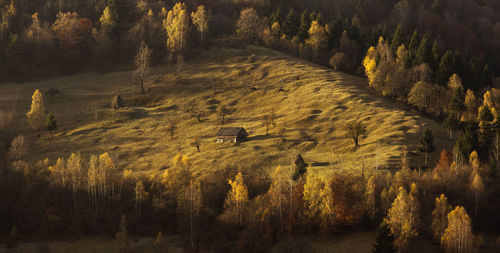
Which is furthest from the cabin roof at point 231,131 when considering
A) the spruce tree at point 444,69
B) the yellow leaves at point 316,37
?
the yellow leaves at point 316,37

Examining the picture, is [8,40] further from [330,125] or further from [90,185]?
[330,125]

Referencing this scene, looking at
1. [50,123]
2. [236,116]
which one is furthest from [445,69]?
[50,123]

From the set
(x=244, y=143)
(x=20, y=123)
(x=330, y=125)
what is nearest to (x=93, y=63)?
(x=20, y=123)

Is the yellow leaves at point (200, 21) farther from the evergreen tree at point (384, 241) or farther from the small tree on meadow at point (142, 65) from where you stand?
the evergreen tree at point (384, 241)

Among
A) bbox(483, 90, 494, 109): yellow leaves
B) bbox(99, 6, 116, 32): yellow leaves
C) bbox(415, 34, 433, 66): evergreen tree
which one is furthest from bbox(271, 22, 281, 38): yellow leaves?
bbox(483, 90, 494, 109): yellow leaves

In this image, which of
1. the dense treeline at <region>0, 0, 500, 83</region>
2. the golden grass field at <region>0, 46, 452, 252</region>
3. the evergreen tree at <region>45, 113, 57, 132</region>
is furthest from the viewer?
the dense treeline at <region>0, 0, 500, 83</region>

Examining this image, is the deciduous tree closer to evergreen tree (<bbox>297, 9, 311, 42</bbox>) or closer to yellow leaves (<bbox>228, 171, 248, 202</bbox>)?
yellow leaves (<bbox>228, 171, 248, 202</bbox>)

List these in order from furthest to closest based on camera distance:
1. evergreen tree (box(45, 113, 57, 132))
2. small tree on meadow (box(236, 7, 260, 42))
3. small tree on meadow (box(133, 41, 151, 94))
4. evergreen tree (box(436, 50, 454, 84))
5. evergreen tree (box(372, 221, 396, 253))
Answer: small tree on meadow (box(236, 7, 260, 42))
small tree on meadow (box(133, 41, 151, 94))
evergreen tree (box(436, 50, 454, 84))
evergreen tree (box(45, 113, 57, 132))
evergreen tree (box(372, 221, 396, 253))
